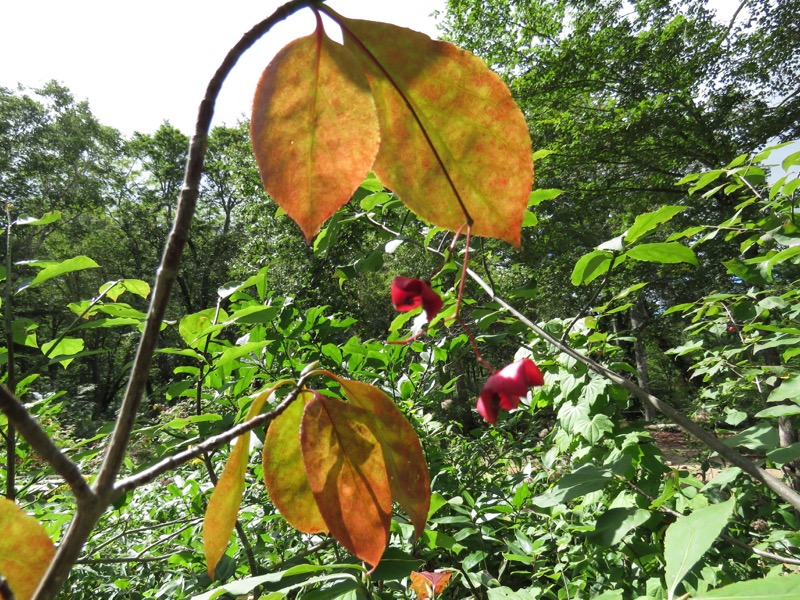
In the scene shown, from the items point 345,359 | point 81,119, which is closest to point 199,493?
point 345,359

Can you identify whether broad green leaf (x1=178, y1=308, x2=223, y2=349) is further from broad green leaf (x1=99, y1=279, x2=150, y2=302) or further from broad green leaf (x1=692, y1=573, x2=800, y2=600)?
broad green leaf (x1=692, y1=573, x2=800, y2=600)

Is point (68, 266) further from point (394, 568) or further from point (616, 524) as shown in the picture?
point (616, 524)

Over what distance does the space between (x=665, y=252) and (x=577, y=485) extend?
0.34m

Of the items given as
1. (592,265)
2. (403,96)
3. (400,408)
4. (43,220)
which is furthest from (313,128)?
(400,408)

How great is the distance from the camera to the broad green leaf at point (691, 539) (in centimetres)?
33

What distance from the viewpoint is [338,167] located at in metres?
0.24

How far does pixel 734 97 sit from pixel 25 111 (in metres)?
15.5

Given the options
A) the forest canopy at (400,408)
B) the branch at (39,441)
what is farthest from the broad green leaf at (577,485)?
the branch at (39,441)

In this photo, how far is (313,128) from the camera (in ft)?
0.78

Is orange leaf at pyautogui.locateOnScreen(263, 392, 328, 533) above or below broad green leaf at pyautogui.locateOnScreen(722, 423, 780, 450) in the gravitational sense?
above

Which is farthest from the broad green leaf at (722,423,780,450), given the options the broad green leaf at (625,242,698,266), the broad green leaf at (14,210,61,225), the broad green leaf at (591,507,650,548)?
the broad green leaf at (14,210,61,225)

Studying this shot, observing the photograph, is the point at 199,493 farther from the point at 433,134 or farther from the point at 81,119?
the point at 81,119

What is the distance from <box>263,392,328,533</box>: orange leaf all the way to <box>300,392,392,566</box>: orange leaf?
1.1 inches

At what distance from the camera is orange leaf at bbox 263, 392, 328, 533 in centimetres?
28
